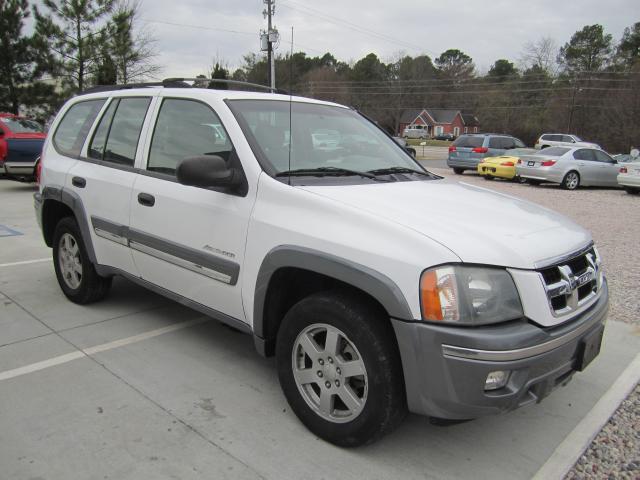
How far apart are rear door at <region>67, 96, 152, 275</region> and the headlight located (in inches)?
95.5

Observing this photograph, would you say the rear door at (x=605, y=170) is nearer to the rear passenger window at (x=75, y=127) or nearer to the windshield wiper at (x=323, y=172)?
the windshield wiper at (x=323, y=172)

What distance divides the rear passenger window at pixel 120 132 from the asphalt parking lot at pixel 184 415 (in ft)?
4.44

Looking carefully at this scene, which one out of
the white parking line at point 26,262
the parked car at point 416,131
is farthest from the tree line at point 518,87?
the white parking line at point 26,262

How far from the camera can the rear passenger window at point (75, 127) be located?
4.37m

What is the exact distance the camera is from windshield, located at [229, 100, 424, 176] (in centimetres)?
307

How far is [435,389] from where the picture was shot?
2.20m

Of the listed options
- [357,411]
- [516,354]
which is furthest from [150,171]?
[516,354]

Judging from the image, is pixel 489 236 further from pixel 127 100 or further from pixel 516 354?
pixel 127 100

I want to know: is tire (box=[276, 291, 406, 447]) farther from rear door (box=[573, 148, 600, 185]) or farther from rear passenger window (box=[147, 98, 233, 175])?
rear door (box=[573, 148, 600, 185])

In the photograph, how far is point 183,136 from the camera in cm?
346

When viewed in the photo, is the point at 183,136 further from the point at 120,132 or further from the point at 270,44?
the point at 270,44

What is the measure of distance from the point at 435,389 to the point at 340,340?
1.78 ft

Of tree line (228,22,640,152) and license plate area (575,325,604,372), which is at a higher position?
tree line (228,22,640,152)

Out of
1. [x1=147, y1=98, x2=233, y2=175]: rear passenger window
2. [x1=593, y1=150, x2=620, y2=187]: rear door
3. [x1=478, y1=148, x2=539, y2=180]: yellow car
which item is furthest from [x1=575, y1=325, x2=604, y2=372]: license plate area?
[x1=593, y1=150, x2=620, y2=187]: rear door
